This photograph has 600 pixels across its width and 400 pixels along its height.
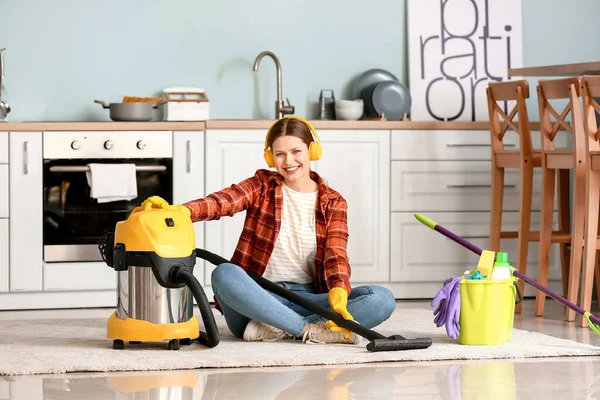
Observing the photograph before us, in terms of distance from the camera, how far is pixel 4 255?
14.6 feet

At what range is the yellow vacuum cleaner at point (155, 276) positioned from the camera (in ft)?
10.3

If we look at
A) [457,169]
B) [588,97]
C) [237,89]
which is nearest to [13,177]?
[237,89]

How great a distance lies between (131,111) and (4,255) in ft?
2.81

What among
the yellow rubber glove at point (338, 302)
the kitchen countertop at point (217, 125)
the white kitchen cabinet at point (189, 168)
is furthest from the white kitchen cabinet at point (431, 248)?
the yellow rubber glove at point (338, 302)

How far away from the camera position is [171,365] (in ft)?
9.71

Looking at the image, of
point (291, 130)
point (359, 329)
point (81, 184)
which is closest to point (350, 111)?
point (81, 184)

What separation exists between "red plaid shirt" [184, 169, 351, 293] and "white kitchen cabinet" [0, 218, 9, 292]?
4.53 feet

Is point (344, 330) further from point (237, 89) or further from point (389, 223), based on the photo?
point (237, 89)

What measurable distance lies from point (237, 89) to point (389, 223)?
1.07 m

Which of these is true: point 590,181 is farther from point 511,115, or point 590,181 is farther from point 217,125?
point 217,125

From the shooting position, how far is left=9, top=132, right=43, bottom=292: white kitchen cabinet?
4445 millimetres

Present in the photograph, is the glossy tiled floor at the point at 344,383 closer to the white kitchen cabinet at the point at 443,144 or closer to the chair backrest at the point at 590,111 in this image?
the chair backrest at the point at 590,111

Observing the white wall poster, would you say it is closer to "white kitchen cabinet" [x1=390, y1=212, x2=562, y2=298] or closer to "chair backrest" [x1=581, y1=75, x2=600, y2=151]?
"white kitchen cabinet" [x1=390, y1=212, x2=562, y2=298]

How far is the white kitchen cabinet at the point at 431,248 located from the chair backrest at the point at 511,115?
421 mm
